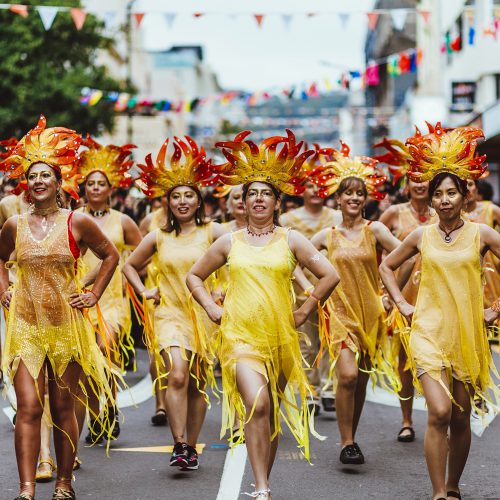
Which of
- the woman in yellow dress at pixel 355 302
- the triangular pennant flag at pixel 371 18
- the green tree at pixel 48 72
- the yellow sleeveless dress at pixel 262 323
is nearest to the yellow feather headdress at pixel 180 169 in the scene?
the woman in yellow dress at pixel 355 302

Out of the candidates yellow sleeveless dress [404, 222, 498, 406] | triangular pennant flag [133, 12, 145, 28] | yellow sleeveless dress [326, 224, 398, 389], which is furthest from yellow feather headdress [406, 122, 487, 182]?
triangular pennant flag [133, 12, 145, 28]

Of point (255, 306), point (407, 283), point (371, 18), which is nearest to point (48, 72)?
point (371, 18)

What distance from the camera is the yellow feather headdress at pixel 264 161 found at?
21.3 feet

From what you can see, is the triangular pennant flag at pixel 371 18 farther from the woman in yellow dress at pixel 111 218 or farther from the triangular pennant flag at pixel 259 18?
the woman in yellow dress at pixel 111 218

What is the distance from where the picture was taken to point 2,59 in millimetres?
33938

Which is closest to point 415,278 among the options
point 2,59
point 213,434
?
point 213,434

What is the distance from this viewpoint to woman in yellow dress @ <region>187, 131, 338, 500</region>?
6.19m

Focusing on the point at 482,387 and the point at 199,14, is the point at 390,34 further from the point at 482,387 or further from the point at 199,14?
the point at 482,387

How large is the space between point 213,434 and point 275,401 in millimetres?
2679

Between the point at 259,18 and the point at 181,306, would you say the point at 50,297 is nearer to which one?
the point at 181,306

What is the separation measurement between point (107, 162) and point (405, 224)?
2.70 meters

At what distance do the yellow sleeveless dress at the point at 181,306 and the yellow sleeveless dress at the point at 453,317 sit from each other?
74.0 inches

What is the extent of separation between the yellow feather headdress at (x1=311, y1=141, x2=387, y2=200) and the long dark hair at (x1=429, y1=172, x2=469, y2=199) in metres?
2.01

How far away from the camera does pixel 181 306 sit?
7.79 m
